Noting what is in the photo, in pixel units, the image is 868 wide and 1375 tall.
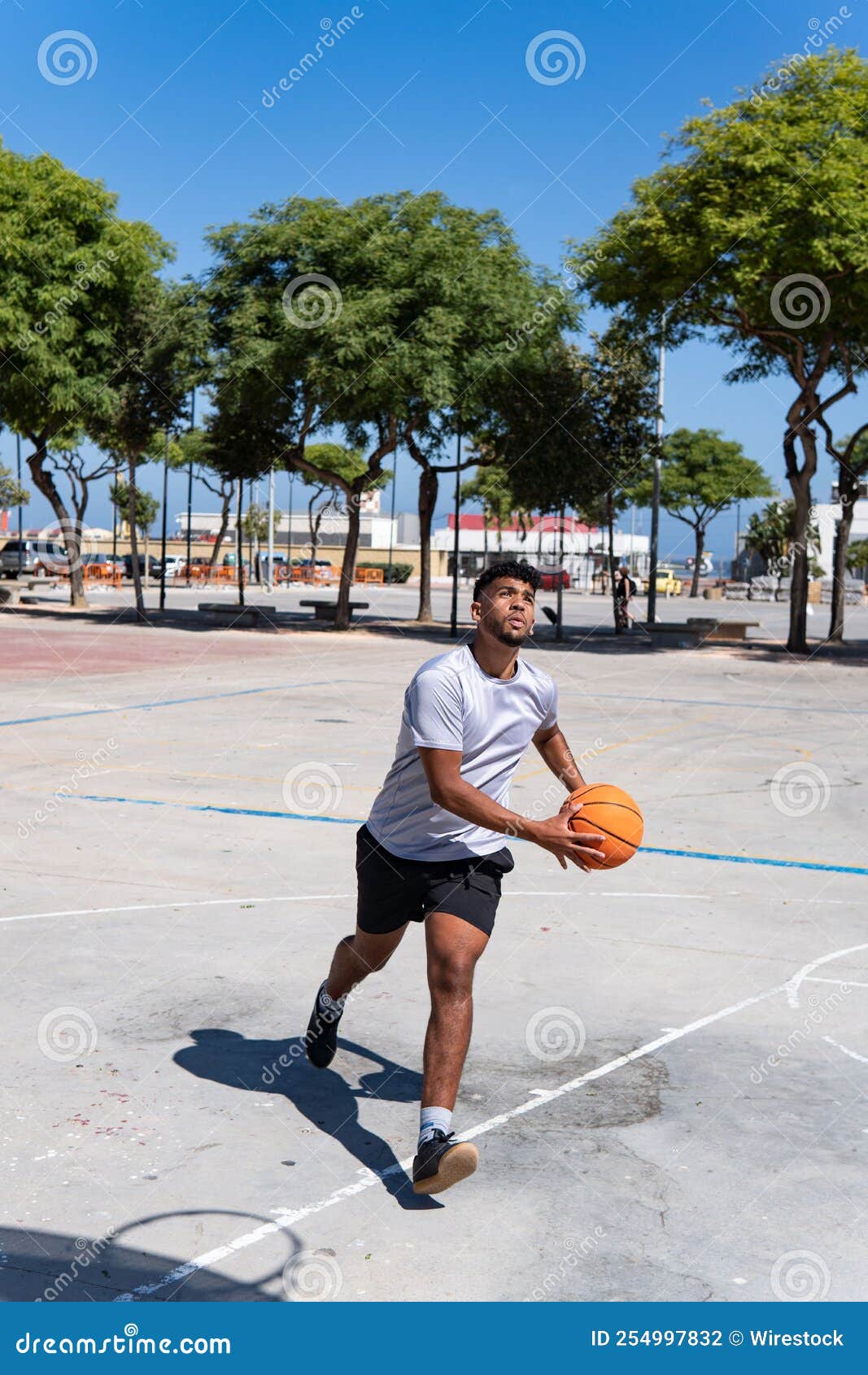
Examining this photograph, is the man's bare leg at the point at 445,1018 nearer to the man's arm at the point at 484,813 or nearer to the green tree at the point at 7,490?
the man's arm at the point at 484,813

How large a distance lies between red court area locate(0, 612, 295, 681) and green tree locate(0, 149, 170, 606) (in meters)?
5.49

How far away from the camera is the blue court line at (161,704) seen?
16188 mm

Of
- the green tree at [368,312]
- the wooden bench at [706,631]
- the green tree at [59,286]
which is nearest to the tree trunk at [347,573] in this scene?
the green tree at [368,312]

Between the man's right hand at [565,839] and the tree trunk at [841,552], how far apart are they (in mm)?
30735

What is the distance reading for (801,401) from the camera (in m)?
31.0

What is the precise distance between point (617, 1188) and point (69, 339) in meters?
34.0

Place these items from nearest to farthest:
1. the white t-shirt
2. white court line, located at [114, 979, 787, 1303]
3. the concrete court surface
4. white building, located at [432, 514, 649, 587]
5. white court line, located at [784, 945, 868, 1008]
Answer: white court line, located at [114, 979, 787, 1303] < the concrete court surface < the white t-shirt < white court line, located at [784, 945, 868, 1008] < white building, located at [432, 514, 649, 587]

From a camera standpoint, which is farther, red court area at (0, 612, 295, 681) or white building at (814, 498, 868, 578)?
white building at (814, 498, 868, 578)

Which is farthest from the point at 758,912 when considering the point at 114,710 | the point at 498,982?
the point at 114,710

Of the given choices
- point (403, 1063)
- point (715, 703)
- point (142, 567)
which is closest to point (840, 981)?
point (403, 1063)

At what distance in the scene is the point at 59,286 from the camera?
34.5 m

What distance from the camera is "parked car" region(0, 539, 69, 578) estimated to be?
211 ft

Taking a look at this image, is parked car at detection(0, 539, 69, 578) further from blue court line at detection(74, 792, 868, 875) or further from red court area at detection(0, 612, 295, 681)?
blue court line at detection(74, 792, 868, 875)

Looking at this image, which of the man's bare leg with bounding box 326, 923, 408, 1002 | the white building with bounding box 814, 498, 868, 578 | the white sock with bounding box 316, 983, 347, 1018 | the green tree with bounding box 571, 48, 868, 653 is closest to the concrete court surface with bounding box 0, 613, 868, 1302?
the white sock with bounding box 316, 983, 347, 1018
